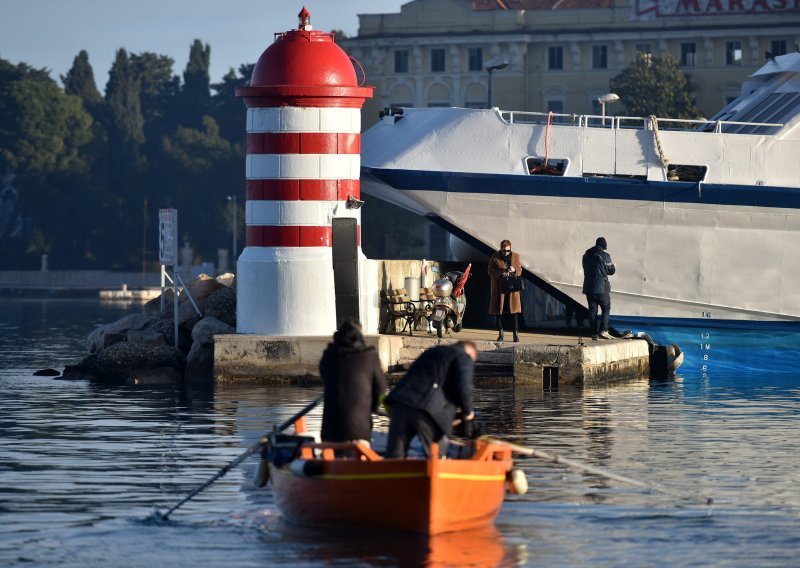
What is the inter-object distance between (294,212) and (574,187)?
5423 mm

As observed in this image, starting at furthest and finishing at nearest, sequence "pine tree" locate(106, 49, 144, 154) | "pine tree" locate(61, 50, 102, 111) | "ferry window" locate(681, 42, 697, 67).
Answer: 1. "pine tree" locate(61, 50, 102, 111)
2. "pine tree" locate(106, 49, 144, 154)
3. "ferry window" locate(681, 42, 697, 67)

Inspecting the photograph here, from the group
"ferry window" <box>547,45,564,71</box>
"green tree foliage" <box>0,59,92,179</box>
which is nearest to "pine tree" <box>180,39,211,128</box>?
"green tree foliage" <box>0,59,92,179</box>

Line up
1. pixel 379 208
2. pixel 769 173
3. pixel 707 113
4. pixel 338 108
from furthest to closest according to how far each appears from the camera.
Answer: pixel 707 113
pixel 379 208
pixel 769 173
pixel 338 108

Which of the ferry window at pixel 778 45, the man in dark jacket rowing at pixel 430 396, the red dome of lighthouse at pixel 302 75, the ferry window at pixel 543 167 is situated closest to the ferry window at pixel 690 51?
the ferry window at pixel 778 45

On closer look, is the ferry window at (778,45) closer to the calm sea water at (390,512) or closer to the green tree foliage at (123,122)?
the green tree foliage at (123,122)

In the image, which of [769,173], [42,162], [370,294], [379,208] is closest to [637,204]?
[769,173]

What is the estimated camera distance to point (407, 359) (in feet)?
79.7

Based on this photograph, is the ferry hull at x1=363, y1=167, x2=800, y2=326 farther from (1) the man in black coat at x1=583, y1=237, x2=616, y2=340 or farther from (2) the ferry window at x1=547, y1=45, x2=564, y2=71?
(2) the ferry window at x1=547, y1=45, x2=564, y2=71

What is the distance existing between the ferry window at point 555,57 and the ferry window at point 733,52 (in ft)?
32.1

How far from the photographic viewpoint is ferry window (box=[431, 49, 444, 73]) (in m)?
102

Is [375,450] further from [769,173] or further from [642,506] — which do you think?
[769,173]

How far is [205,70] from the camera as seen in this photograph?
129 m

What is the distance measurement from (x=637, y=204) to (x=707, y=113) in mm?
68538

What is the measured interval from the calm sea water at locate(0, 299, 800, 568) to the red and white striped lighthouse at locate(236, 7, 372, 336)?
1.29m
